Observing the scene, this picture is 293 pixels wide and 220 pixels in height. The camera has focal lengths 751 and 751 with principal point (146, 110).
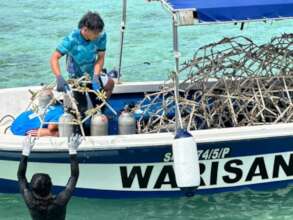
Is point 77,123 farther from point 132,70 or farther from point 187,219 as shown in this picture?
point 132,70

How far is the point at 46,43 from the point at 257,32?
3.68 meters

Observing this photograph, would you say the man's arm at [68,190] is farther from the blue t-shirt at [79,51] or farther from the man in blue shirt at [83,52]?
the blue t-shirt at [79,51]

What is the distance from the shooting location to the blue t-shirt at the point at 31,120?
639 cm

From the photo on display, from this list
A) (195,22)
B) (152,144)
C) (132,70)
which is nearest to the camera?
(195,22)

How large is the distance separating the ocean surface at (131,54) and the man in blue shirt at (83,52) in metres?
1.06

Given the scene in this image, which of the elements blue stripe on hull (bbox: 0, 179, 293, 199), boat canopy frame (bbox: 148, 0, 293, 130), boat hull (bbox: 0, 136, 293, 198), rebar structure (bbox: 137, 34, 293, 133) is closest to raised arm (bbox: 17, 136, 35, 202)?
boat hull (bbox: 0, 136, 293, 198)

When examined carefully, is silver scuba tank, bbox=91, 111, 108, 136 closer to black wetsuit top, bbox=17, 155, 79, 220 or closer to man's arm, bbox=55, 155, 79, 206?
man's arm, bbox=55, 155, 79, 206

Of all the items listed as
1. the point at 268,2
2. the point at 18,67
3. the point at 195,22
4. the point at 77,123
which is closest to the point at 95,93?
the point at 77,123

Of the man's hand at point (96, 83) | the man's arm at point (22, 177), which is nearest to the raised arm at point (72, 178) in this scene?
the man's arm at point (22, 177)

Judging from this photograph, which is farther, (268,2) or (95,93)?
(95,93)

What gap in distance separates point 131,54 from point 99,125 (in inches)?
239

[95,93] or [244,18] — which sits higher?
[244,18]

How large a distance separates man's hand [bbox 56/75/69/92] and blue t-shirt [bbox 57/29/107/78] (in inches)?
9.5

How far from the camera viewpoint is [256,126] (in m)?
6.08
